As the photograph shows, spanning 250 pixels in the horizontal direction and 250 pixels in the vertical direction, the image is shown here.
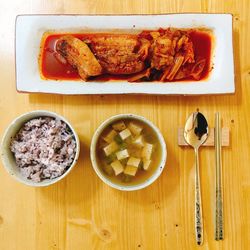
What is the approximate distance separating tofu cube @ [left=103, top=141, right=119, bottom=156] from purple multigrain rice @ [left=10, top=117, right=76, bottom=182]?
0.32 ft

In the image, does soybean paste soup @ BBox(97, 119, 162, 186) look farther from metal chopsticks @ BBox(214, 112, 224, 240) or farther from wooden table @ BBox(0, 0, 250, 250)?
metal chopsticks @ BBox(214, 112, 224, 240)

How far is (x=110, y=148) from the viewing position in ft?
3.95

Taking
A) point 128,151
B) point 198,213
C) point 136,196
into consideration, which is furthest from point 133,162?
point 198,213

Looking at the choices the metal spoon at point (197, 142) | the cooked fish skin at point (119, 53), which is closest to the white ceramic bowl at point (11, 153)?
the cooked fish skin at point (119, 53)

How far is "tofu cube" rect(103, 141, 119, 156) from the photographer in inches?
47.3

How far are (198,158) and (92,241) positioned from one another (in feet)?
1.43

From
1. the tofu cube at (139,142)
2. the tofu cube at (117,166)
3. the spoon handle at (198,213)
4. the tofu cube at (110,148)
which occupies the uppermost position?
the tofu cube at (139,142)

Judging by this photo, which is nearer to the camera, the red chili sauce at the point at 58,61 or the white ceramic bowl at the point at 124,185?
the white ceramic bowl at the point at 124,185

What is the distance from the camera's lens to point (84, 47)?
50.4 inches

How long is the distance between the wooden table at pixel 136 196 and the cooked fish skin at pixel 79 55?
0.09m

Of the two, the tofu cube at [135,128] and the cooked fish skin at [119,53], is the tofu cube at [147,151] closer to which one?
the tofu cube at [135,128]

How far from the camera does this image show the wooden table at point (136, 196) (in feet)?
4.16

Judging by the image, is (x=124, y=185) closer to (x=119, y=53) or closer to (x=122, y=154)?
(x=122, y=154)

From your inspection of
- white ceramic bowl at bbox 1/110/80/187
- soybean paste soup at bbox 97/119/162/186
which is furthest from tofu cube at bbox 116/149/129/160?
white ceramic bowl at bbox 1/110/80/187
